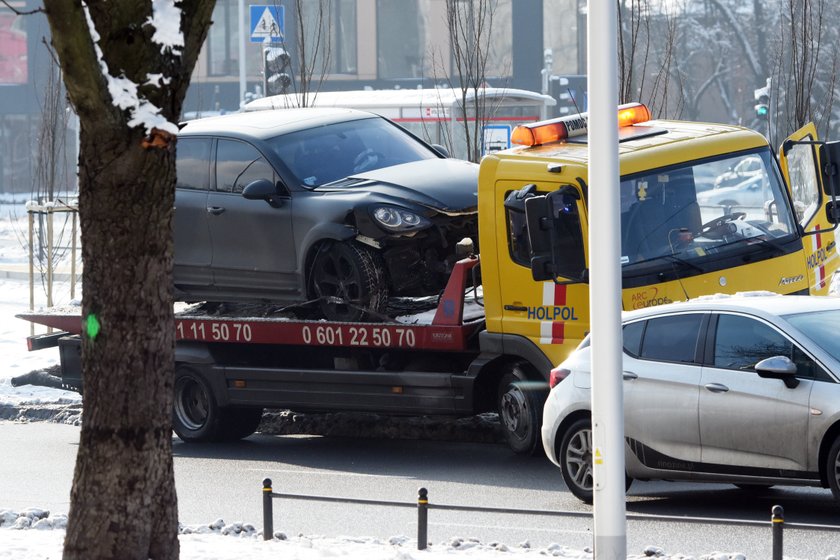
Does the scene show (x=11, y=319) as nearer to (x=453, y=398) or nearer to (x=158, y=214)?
(x=453, y=398)

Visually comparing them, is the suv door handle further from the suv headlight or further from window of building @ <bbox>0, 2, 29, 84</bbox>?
window of building @ <bbox>0, 2, 29, 84</bbox>

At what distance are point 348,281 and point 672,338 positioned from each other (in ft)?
11.4

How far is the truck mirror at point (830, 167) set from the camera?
11.5 meters

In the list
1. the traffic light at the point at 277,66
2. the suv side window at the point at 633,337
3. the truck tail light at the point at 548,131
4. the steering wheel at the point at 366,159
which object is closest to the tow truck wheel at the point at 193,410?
the steering wheel at the point at 366,159

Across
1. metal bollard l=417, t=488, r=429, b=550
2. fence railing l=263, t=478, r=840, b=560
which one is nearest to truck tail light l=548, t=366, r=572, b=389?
fence railing l=263, t=478, r=840, b=560

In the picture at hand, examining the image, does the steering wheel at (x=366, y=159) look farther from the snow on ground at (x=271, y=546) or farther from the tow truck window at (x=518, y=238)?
the snow on ground at (x=271, y=546)

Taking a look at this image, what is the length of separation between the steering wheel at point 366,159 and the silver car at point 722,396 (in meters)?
3.66

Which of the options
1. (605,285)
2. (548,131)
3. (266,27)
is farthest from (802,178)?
(266,27)

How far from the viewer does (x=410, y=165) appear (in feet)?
43.2

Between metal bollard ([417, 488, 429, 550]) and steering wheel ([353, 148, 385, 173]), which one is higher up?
steering wheel ([353, 148, 385, 173])

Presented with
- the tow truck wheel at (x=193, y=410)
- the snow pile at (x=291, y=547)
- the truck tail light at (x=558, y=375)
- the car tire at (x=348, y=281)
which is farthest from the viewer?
the tow truck wheel at (x=193, y=410)

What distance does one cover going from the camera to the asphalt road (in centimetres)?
910

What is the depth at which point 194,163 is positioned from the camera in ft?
44.6

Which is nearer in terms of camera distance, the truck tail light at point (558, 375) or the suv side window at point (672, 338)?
the suv side window at point (672, 338)
